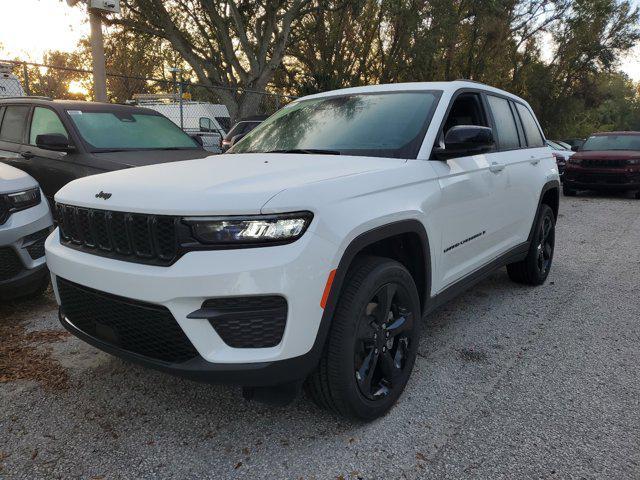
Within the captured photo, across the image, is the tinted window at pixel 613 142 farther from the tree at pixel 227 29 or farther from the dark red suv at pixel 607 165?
the tree at pixel 227 29

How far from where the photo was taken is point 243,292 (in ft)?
6.54

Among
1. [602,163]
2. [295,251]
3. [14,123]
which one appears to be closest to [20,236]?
[295,251]

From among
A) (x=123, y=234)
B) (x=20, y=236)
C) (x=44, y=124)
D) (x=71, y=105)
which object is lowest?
(x=20, y=236)

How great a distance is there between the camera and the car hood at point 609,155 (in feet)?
39.3

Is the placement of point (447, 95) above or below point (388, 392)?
above

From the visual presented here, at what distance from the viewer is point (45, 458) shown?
229cm

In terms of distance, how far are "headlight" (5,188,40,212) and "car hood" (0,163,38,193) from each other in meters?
0.04

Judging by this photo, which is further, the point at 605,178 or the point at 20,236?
the point at 605,178

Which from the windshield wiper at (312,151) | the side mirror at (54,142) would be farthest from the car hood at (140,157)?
the windshield wiper at (312,151)

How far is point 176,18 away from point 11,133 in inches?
492

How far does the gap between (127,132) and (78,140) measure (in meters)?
0.69

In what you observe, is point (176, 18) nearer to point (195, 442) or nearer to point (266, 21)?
point (266, 21)

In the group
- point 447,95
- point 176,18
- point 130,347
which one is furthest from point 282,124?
point 176,18

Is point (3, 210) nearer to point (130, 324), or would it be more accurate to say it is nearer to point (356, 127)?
point (130, 324)
